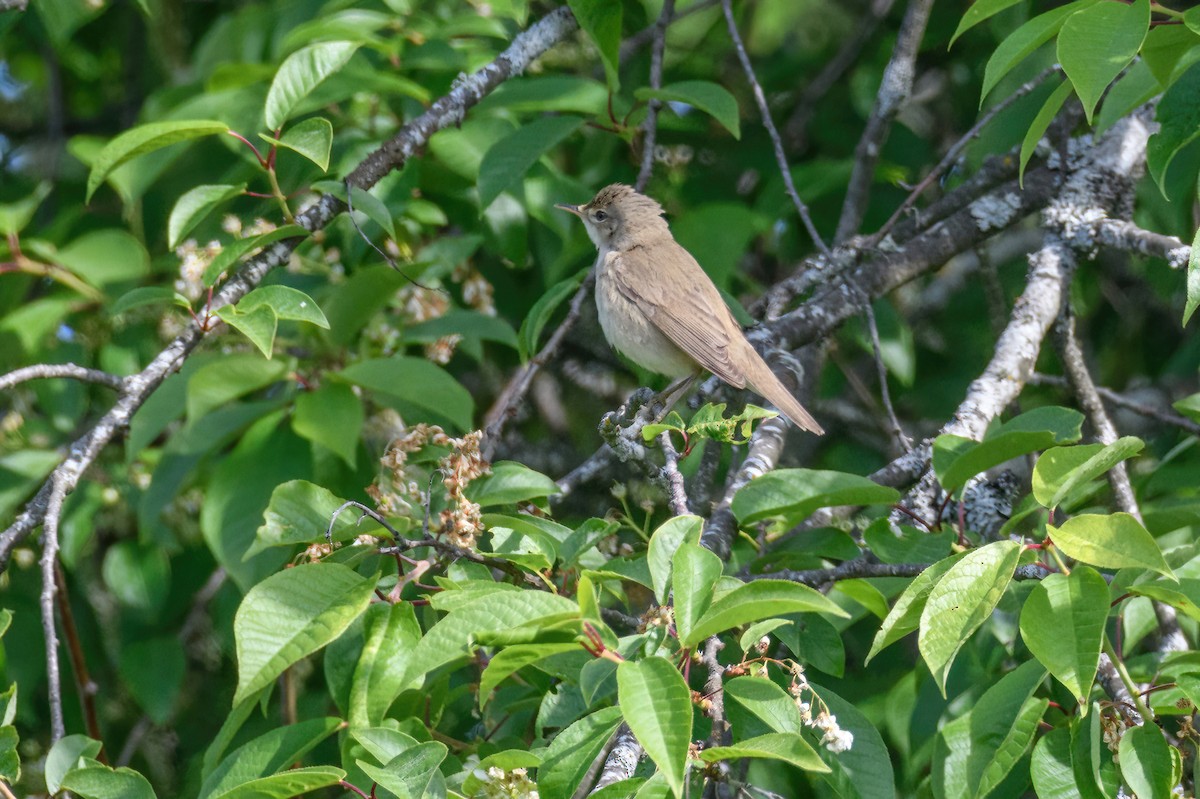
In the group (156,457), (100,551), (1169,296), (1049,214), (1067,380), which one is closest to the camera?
(1067,380)

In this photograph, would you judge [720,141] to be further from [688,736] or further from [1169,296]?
[688,736]

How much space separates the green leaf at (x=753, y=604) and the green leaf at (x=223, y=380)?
1964 mm

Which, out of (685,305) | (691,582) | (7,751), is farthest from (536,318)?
(7,751)

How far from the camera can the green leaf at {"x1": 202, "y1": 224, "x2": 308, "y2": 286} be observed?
2.77m

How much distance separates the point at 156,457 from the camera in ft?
14.0

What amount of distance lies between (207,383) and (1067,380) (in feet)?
8.53

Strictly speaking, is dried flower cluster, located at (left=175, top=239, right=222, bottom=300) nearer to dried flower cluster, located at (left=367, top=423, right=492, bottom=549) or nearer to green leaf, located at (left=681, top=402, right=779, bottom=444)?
dried flower cluster, located at (left=367, top=423, right=492, bottom=549)

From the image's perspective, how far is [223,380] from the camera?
343 centimetres

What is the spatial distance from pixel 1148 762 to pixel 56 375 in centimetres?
244

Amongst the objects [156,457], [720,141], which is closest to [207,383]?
[156,457]

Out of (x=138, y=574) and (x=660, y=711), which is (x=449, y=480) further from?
(x=138, y=574)

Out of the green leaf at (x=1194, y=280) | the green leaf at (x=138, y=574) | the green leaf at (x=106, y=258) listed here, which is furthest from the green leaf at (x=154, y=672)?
the green leaf at (x=1194, y=280)

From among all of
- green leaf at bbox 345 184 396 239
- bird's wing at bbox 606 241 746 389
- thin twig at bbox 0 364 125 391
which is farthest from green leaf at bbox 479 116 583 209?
thin twig at bbox 0 364 125 391

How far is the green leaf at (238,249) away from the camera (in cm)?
277
